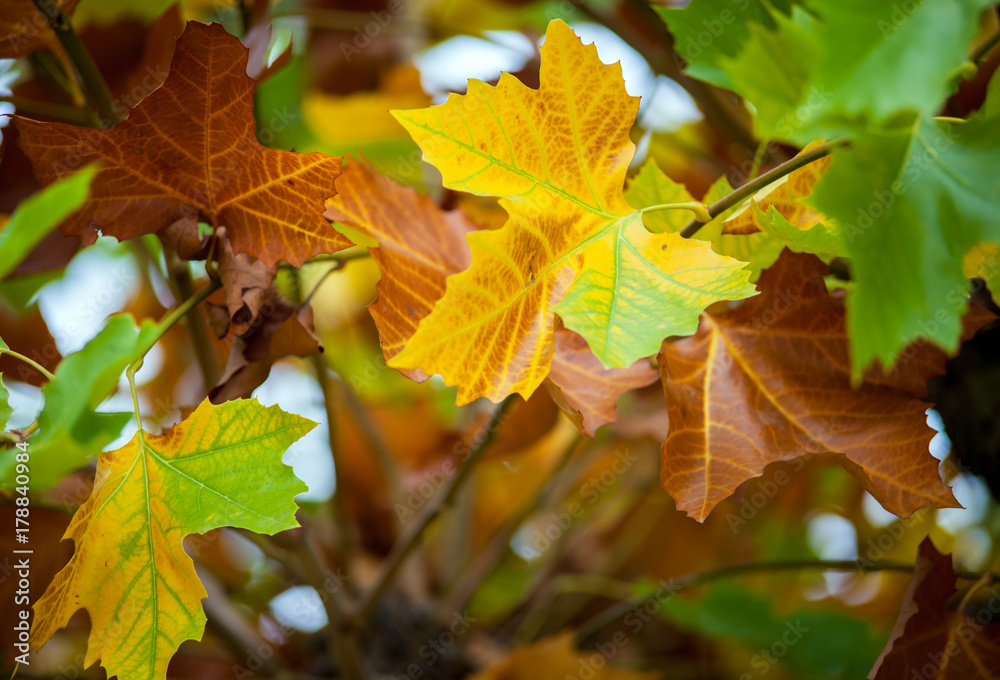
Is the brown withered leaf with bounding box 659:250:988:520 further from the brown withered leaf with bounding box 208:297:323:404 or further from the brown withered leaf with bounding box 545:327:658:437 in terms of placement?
the brown withered leaf with bounding box 208:297:323:404

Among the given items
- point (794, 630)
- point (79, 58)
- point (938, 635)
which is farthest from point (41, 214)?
point (794, 630)

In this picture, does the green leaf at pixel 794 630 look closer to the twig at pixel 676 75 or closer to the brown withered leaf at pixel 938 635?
the brown withered leaf at pixel 938 635

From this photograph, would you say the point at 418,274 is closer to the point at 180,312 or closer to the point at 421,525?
the point at 180,312

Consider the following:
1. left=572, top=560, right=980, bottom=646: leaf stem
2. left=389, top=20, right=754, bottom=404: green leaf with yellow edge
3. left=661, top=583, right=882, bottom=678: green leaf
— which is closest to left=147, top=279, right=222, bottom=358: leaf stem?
left=389, top=20, right=754, bottom=404: green leaf with yellow edge

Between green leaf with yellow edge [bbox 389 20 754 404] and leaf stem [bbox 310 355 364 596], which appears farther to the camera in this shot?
leaf stem [bbox 310 355 364 596]

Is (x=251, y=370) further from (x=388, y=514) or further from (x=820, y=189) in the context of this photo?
(x=388, y=514)

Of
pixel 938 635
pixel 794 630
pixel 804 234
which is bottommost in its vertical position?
pixel 794 630

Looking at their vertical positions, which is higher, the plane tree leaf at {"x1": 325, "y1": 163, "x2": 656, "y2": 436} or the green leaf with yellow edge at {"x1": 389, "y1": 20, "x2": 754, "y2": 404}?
the green leaf with yellow edge at {"x1": 389, "y1": 20, "x2": 754, "y2": 404}
